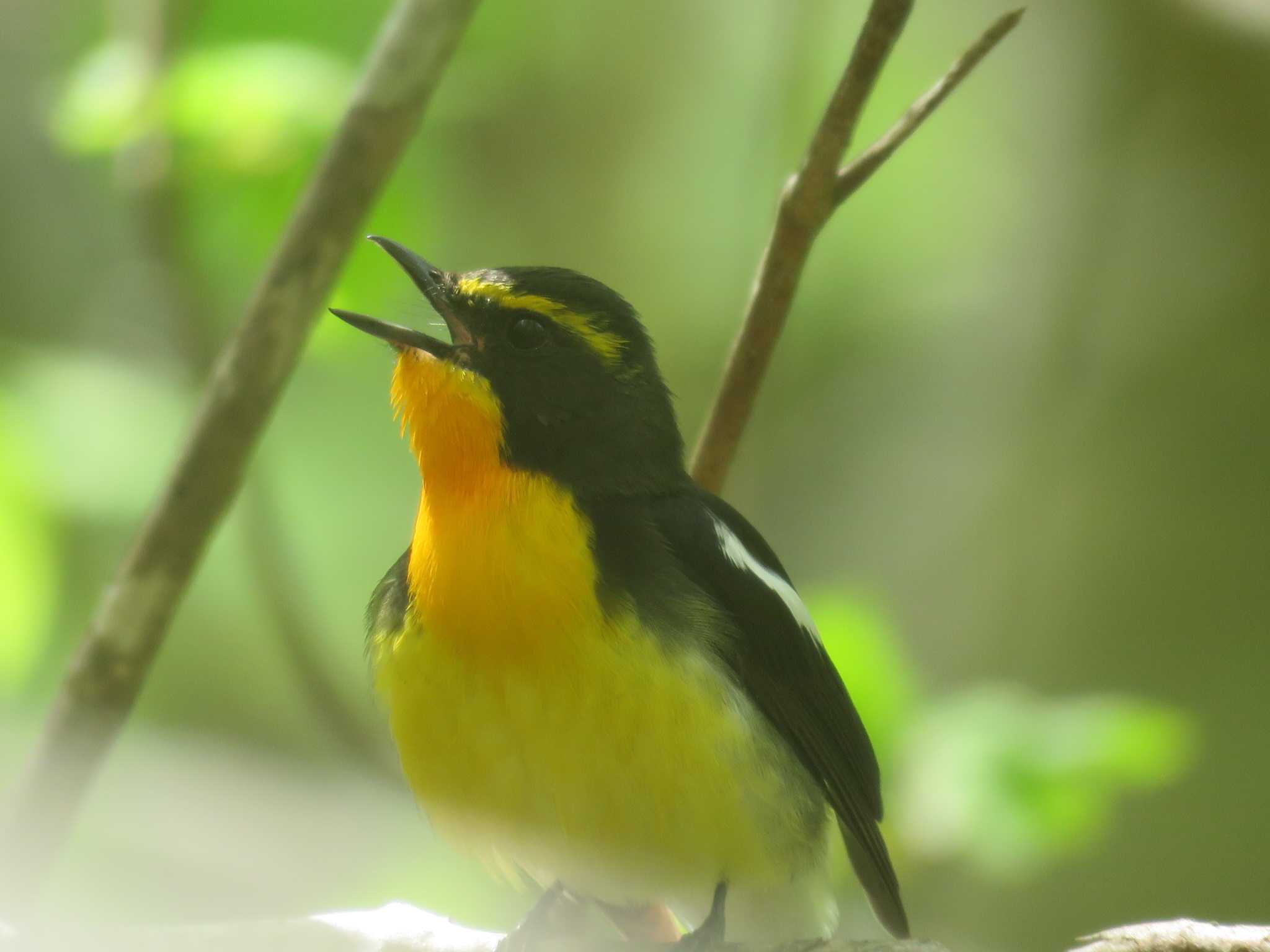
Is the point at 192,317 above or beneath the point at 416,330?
above

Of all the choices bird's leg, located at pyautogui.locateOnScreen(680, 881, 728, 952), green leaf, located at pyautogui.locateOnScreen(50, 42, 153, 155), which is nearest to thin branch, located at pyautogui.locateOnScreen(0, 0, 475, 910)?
green leaf, located at pyautogui.locateOnScreen(50, 42, 153, 155)

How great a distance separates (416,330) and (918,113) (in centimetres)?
123

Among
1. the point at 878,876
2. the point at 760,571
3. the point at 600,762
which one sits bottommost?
the point at 600,762

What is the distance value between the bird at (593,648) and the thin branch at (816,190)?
0.23 metres

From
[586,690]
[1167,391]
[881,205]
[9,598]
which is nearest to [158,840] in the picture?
[9,598]

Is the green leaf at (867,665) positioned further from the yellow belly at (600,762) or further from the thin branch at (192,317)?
the thin branch at (192,317)

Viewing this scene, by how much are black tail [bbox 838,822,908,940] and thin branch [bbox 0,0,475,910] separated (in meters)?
1.68

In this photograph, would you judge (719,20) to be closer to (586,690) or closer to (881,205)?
(881,205)

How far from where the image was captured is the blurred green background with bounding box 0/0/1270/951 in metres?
5.29

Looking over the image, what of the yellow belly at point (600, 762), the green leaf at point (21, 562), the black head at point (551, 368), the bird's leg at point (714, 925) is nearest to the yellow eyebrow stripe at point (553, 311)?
the black head at point (551, 368)

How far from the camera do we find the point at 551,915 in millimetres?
3578

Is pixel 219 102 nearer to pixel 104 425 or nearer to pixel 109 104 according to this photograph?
pixel 109 104

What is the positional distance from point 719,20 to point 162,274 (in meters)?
3.10

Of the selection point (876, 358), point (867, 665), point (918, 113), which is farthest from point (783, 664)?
point (876, 358)
